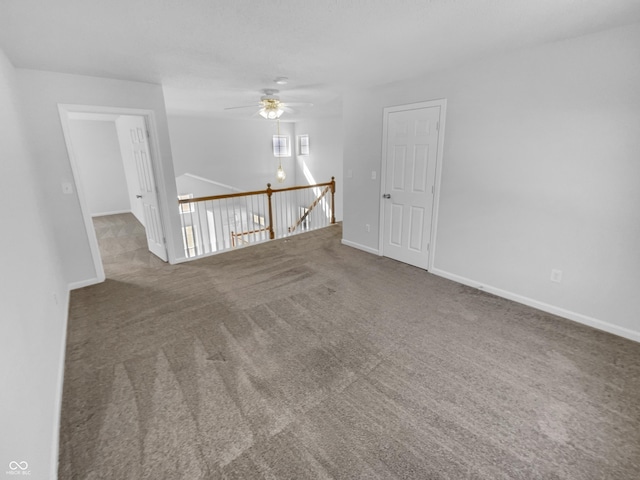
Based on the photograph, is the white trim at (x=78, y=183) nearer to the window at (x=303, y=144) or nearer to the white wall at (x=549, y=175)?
the white wall at (x=549, y=175)

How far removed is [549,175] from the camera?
2.80 metres

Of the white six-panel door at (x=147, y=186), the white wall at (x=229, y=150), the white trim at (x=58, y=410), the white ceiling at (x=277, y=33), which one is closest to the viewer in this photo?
the white trim at (x=58, y=410)

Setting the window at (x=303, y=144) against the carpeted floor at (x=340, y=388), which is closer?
the carpeted floor at (x=340, y=388)

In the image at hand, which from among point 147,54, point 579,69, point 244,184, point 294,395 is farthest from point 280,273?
point 244,184

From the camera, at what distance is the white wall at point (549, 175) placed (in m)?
2.42

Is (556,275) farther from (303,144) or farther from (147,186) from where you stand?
(303,144)

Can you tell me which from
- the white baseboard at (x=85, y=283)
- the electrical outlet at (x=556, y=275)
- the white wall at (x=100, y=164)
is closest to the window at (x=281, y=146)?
the white wall at (x=100, y=164)

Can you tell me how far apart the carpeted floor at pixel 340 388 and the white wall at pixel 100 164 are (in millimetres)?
5534

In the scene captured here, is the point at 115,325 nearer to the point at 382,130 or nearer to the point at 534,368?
the point at 534,368

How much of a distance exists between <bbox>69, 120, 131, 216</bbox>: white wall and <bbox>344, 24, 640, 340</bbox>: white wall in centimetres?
784

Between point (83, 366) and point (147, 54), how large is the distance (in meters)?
2.71

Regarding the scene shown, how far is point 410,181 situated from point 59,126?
421 cm

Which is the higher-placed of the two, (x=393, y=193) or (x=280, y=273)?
(x=393, y=193)

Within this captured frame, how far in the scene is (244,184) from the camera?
858cm
